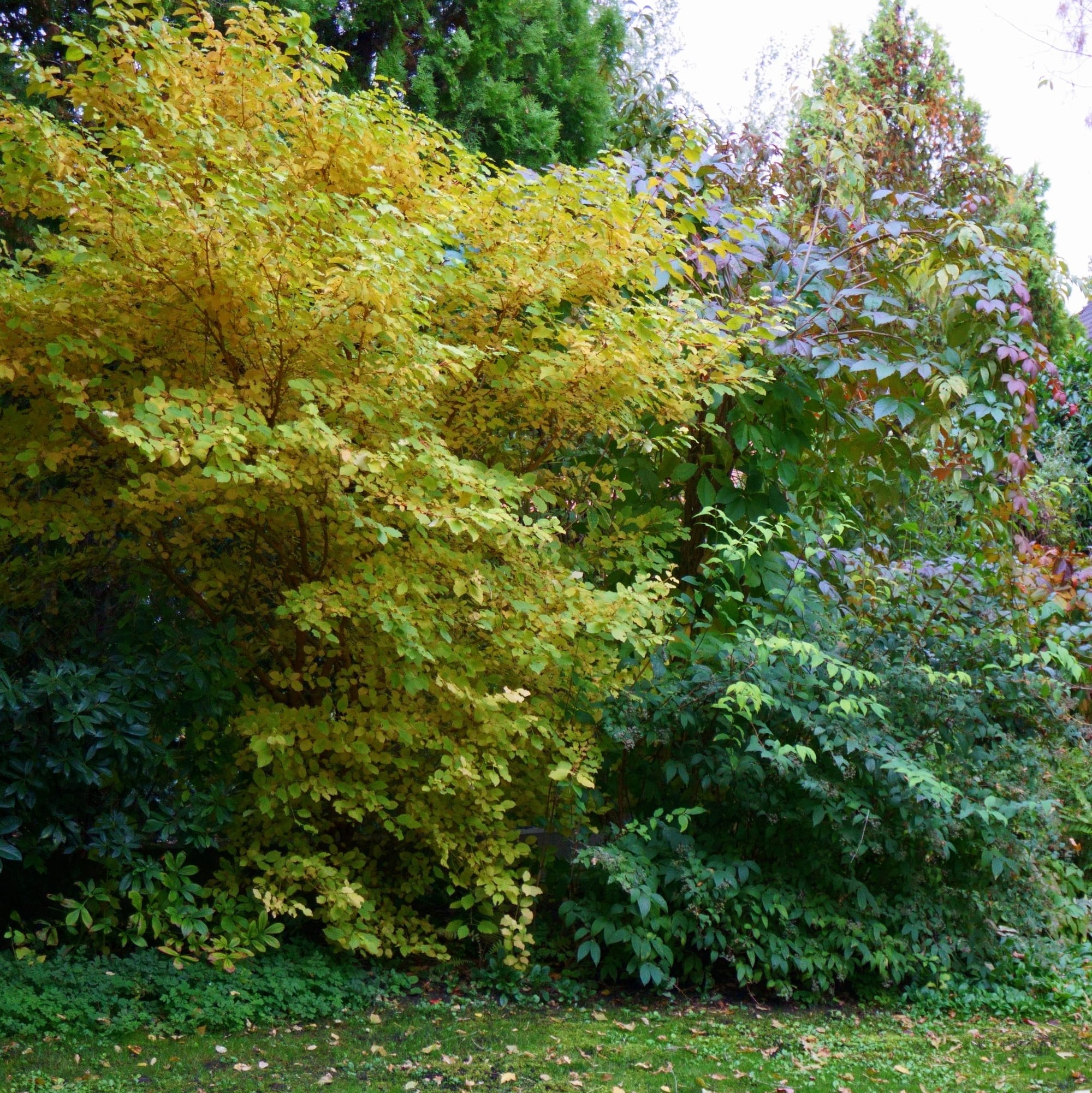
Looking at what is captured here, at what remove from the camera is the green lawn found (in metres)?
3.13

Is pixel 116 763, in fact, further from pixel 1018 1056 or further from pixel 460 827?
pixel 1018 1056

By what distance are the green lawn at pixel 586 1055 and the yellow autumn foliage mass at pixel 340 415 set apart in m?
0.41

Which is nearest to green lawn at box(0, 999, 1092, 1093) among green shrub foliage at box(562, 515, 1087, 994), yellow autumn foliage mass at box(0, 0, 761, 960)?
green shrub foliage at box(562, 515, 1087, 994)

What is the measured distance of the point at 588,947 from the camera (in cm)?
409

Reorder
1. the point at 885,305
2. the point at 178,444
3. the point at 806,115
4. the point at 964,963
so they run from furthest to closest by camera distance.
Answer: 1. the point at 806,115
2. the point at 885,305
3. the point at 964,963
4. the point at 178,444

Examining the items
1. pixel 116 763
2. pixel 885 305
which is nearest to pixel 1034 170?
pixel 885 305

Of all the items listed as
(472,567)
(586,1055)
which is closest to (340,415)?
(472,567)

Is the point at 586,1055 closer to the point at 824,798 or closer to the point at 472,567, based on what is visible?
the point at 824,798

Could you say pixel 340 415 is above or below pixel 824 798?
above

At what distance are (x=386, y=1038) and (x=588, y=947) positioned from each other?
89 cm

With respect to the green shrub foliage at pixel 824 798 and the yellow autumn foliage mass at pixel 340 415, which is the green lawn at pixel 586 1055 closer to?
the green shrub foliage at pixel 824 798

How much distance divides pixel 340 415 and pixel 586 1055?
2.23 meters

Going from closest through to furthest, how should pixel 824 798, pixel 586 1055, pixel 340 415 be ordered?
pixel 586 1055 → pixel 340 415 → pixel 824 798

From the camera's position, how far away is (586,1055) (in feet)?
11.4
